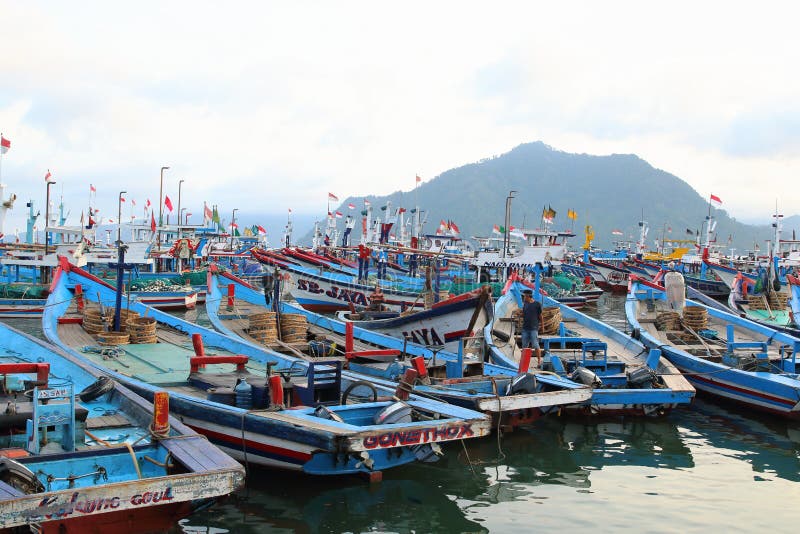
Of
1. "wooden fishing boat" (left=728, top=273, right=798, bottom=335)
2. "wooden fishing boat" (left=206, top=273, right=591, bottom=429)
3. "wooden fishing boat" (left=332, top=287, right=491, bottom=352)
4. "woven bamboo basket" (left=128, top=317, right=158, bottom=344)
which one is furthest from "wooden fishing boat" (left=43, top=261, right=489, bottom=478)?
"wooden fishing boat" (left=728, top=273, right=798, bottom=335)

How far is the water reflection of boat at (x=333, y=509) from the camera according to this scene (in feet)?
30.2

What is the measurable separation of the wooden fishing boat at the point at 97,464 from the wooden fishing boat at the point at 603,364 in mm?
7654

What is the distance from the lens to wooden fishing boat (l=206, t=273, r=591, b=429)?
1195 centimetres

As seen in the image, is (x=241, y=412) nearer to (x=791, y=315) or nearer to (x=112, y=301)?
(x=112, y=301)

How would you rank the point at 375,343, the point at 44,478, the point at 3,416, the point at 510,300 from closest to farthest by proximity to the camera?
the point at 44,478, the point at 3,416, the point at 375,343, the point at 510,300

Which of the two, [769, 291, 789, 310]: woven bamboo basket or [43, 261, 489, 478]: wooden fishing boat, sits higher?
[769, 291, 789, 310]: woven bamboo basket

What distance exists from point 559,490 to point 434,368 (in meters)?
5.02

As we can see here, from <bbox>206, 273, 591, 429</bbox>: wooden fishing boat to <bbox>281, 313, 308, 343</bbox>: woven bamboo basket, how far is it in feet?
0.17

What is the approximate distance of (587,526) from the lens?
31.1 feet

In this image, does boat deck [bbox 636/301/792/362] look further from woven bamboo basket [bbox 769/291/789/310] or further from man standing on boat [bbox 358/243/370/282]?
man standing on boat [bbox 358/243/370/282]

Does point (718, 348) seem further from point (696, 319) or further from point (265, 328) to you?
point (265, 328)

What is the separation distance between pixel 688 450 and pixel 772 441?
1.96 m

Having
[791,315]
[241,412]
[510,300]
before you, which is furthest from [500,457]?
[791,315]

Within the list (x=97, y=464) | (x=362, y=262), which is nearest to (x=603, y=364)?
(x=97, y=464)
